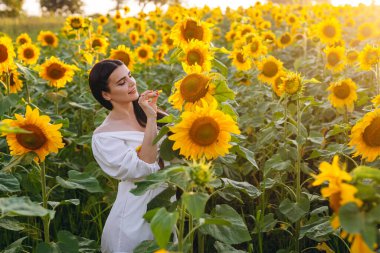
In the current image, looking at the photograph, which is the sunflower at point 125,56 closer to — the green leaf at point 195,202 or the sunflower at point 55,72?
the sunflower at point 55,72

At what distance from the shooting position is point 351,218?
1285mm

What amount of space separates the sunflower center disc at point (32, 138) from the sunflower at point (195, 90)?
23.1 inches

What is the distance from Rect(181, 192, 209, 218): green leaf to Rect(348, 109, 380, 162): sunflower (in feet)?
3.04

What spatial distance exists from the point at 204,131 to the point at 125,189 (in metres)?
0.76

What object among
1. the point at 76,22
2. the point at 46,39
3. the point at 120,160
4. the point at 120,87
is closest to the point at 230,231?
the point at 120,160

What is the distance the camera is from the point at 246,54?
4195 mm

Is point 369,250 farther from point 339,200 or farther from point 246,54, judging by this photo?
point 246,54

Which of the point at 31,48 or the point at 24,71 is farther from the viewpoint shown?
the point at 31,48

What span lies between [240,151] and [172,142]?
0.28 m

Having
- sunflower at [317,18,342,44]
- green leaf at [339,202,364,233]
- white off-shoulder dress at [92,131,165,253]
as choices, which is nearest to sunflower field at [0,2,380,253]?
green leaf at [339,202,364,233]

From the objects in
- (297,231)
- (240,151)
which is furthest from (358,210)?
(297,231)

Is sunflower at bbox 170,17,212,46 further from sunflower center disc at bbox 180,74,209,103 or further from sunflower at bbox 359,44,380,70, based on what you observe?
sunflower at bbox 359,44,380,70

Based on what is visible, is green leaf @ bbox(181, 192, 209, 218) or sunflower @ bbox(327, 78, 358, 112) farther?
sunflower @ bbox(327, 78, 358, 112)

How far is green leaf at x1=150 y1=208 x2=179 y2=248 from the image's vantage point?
144 centimetres
